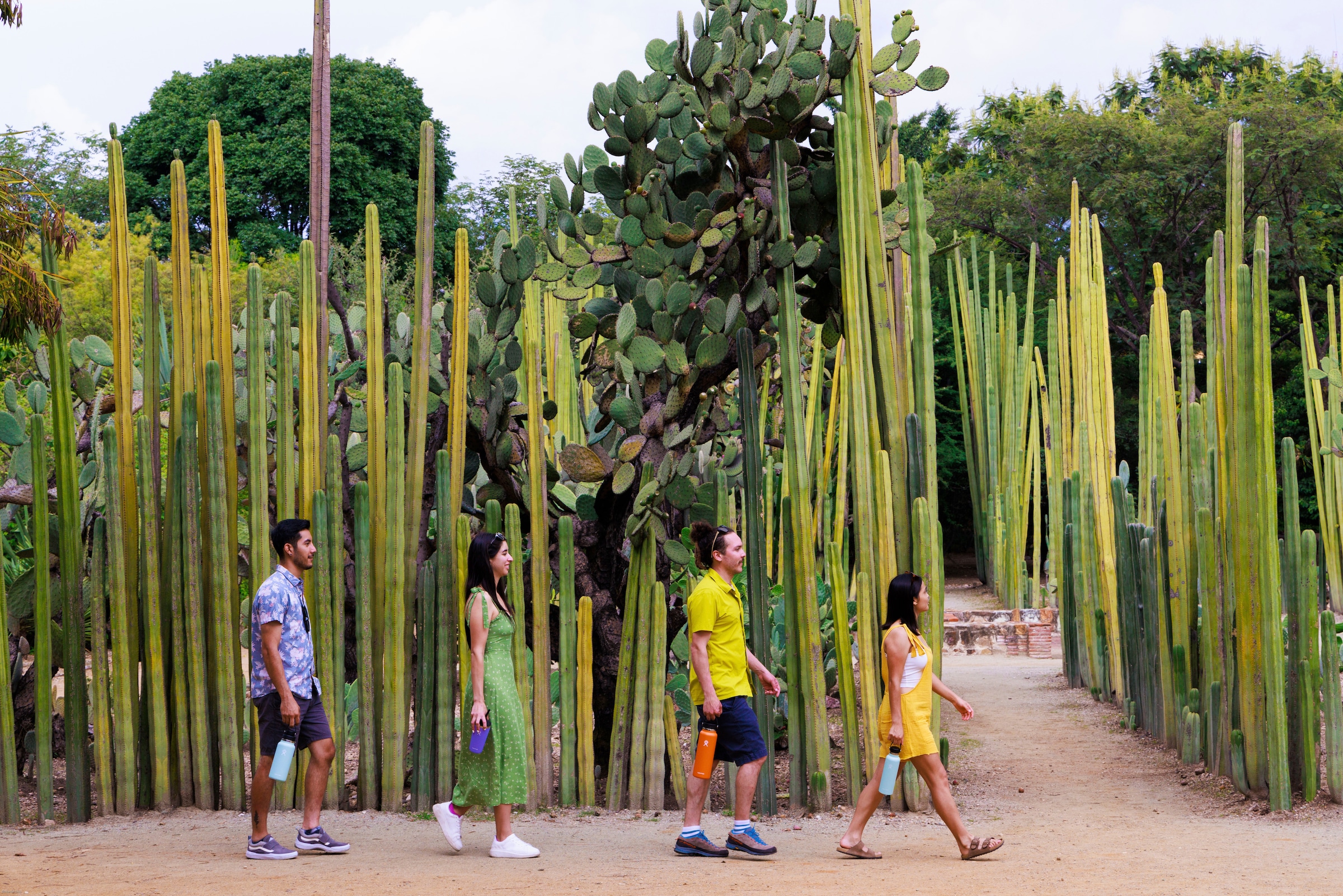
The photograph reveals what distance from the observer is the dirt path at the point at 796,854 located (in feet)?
10.2

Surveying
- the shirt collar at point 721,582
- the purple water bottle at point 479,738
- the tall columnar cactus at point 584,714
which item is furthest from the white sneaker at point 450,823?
the shirt collar at point 721,582

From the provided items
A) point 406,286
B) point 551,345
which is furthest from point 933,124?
point 551,345

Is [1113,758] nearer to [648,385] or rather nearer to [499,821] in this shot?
[648,385]

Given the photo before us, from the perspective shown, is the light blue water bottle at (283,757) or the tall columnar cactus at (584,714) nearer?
the light blue water bottle at (283,757)

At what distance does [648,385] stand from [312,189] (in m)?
1.28

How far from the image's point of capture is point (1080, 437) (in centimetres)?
747

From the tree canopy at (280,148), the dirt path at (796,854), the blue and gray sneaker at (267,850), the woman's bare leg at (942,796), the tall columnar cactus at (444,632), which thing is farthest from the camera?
the tree canopy at (280,148)

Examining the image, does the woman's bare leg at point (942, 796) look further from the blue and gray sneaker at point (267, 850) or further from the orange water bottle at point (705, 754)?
the blue and gray sneaker at point (267, 850)

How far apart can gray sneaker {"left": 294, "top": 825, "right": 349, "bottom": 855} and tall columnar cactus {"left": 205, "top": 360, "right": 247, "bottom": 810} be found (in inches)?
23.5

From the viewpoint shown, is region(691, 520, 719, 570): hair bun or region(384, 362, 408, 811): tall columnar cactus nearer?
region(691, 520, 719, 570): hair bun

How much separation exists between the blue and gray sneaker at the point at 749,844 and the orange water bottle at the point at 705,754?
0.57ft

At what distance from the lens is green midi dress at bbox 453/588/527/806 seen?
3.40 m

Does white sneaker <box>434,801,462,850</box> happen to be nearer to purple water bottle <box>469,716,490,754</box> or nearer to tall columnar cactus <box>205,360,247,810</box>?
purple water bottle <box>469,716,490,754</box>

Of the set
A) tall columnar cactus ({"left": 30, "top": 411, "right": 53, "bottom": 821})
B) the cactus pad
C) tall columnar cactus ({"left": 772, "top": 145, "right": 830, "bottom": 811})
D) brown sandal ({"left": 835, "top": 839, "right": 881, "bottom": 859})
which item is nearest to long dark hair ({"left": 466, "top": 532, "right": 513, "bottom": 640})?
tall columnar cactus ({"left": 772, "top": 145, "right": 830, "bottom": 811})
